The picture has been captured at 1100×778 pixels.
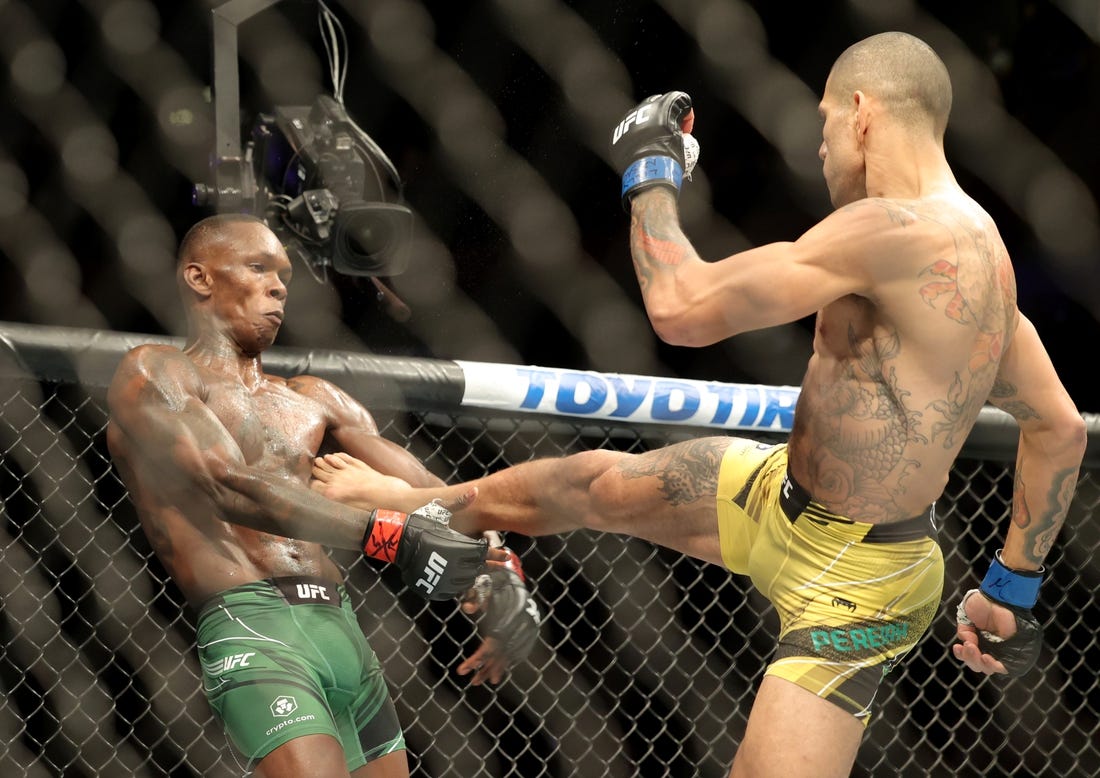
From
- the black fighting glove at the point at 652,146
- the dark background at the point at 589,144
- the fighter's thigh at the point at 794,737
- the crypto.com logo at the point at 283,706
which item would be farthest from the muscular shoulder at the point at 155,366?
the dark background at the point at 589,144

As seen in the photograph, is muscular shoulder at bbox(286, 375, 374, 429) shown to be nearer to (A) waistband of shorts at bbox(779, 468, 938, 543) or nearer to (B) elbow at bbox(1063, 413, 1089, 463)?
(A) waistband of shorts at bbox(779, 468, 938, 543)

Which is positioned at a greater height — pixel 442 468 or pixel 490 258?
pixel 490 258

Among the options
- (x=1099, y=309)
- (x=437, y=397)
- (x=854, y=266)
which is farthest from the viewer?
(x=1099, y=309)

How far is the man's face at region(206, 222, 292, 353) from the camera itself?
2422mm

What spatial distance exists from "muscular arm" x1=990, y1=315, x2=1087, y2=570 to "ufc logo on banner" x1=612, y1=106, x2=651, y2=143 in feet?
2.27

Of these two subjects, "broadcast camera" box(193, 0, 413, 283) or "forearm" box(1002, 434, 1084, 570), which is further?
"broadcast camera" box(193, 0, 413, 283)

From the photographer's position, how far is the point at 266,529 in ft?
6.97

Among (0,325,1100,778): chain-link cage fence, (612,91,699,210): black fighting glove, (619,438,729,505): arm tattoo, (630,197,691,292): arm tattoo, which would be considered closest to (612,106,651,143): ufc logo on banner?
(612,91,699,210): black fighting glove

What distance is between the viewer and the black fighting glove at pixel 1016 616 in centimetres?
206

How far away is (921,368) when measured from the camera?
5.81 ft

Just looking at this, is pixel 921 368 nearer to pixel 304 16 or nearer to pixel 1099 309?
pixel 1099 309

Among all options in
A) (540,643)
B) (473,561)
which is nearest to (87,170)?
(540,643)

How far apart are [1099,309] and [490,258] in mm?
1936

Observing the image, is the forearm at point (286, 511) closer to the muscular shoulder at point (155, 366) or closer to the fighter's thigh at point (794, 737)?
the muscular shoulder at point (155, 366)
